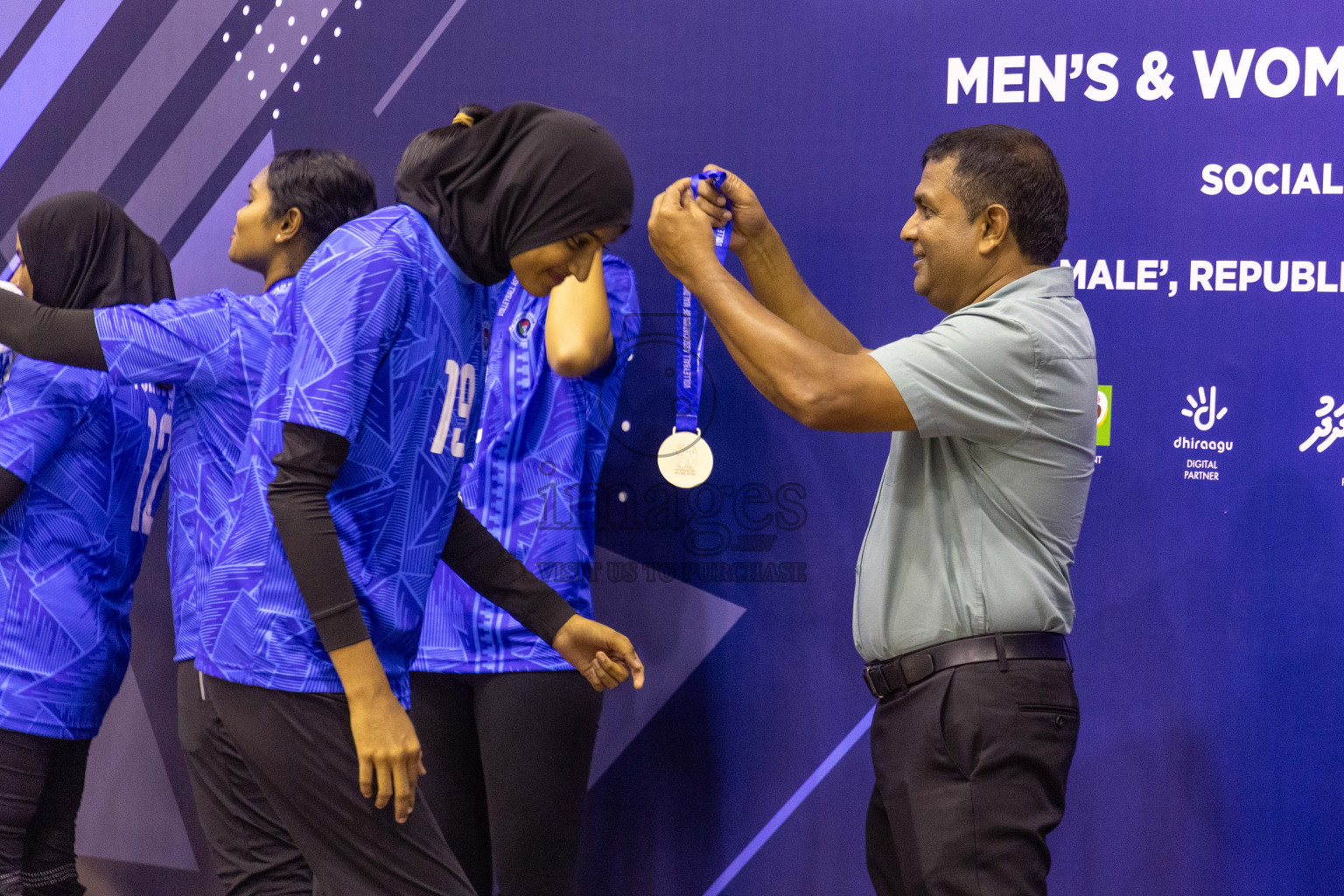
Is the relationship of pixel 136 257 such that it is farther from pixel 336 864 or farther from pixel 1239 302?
pixel 1239 302

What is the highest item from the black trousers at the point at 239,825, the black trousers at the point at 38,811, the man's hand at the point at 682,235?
the man's hand at the point at 682,235

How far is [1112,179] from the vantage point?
2426 mm

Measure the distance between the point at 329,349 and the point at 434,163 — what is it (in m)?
0.33

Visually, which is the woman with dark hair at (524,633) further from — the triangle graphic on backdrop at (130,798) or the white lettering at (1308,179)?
the white lettering at (1308,179)

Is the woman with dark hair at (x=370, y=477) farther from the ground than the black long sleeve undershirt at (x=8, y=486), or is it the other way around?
the woman with dark hair at (x=370, y=477)

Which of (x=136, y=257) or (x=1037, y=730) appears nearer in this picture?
(x=1037, y=730)

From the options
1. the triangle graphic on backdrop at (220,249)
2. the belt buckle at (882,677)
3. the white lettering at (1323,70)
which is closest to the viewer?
the belt buckle at (882,677)

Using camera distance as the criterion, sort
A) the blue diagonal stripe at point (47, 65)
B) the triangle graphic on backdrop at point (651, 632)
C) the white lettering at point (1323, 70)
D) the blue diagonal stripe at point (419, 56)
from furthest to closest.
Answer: the blue diagonal stripe at point (47, 65) < the blue diagonal stripe at point (419, 56) < the triangle graphic on backdrop at point (651, 632) < the white lettering at point (1323, 70)

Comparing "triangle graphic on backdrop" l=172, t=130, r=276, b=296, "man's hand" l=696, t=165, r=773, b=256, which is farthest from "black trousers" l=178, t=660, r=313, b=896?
"triangle graphic on backdrop" l=172, t=130, r=276, b=296

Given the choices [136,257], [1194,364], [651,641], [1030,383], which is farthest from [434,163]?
[1194,364]

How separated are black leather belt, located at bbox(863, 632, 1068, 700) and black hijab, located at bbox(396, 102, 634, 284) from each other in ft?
2.62

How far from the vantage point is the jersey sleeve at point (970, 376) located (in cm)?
167

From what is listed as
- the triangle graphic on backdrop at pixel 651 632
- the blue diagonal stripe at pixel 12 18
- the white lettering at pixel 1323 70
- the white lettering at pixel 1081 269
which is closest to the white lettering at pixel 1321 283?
the white lettering at pixel 1323 70

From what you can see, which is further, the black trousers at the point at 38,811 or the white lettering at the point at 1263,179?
the white lettering at the point at 1263,179
